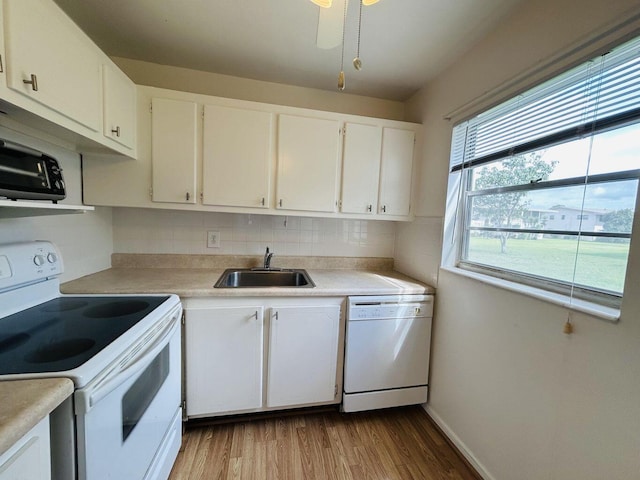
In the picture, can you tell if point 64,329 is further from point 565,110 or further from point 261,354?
point 565,110

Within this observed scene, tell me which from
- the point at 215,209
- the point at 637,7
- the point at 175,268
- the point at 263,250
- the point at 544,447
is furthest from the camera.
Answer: the point at 263,250

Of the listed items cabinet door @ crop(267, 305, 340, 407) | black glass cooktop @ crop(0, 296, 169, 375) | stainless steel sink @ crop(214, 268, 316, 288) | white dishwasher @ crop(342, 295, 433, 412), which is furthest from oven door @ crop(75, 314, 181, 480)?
white dishwasher @ crop(342, 295, 433, 412)

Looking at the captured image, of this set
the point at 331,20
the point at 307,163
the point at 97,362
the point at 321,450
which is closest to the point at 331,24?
the point at 331,20

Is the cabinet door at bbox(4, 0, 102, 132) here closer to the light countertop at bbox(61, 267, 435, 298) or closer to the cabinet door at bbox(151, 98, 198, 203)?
the cabinet door at bbox(151, 98, 198, 203)

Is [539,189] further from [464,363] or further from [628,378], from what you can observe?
[464,363]

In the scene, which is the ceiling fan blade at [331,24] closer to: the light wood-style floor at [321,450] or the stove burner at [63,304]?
the stove burner at [63,304]

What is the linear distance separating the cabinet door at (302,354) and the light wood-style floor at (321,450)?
18 centimetres

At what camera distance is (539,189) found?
1.29 metres

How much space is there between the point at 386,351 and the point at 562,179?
138 centimetres

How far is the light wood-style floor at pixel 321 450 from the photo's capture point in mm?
1439

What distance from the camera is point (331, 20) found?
106 cm

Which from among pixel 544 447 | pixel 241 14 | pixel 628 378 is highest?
pixel 241 14

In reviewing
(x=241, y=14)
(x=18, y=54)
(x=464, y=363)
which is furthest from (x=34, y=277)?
(x=464, y=363)

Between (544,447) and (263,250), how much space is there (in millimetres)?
1985
